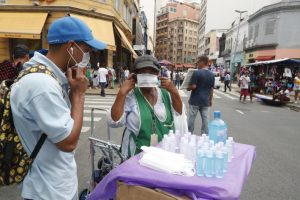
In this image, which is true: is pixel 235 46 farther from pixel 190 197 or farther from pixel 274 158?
pixel 190 197

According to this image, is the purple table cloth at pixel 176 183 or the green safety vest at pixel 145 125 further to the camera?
the green safety vest at pixel 145 125

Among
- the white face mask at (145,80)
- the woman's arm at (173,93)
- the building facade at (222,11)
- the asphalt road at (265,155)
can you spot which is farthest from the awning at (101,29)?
the building facade at (222,11)

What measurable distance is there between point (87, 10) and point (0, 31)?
540 cm

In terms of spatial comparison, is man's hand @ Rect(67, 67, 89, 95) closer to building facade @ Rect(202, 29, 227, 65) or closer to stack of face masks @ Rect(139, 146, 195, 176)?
stack of face masks @ Rect(139, 146, 195, 176)

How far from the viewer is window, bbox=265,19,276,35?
126ft

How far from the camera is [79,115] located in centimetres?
195

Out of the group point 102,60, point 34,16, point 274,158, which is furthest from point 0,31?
point 274,158

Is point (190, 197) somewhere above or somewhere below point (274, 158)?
above

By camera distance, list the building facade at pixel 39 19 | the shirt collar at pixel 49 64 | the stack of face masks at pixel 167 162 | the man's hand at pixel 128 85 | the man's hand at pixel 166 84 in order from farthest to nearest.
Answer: the building facade at pixel 39 19 → the man's hand at pixel 166 84 → the man's hand at pixel 128 85 → the stack of face masks at pixel 167 162 → the shirt collar at pixel 49 64

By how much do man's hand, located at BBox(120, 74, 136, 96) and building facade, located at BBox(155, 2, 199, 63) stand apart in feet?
459

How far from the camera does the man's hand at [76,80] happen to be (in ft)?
6.56

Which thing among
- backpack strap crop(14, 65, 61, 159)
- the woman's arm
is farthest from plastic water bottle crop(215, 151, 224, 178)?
backpack strap crop(14, 65, 61, 159)

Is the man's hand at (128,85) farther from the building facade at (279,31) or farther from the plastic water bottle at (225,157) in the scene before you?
the building facade at (279,31)

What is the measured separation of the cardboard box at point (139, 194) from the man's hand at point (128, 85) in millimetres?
943
